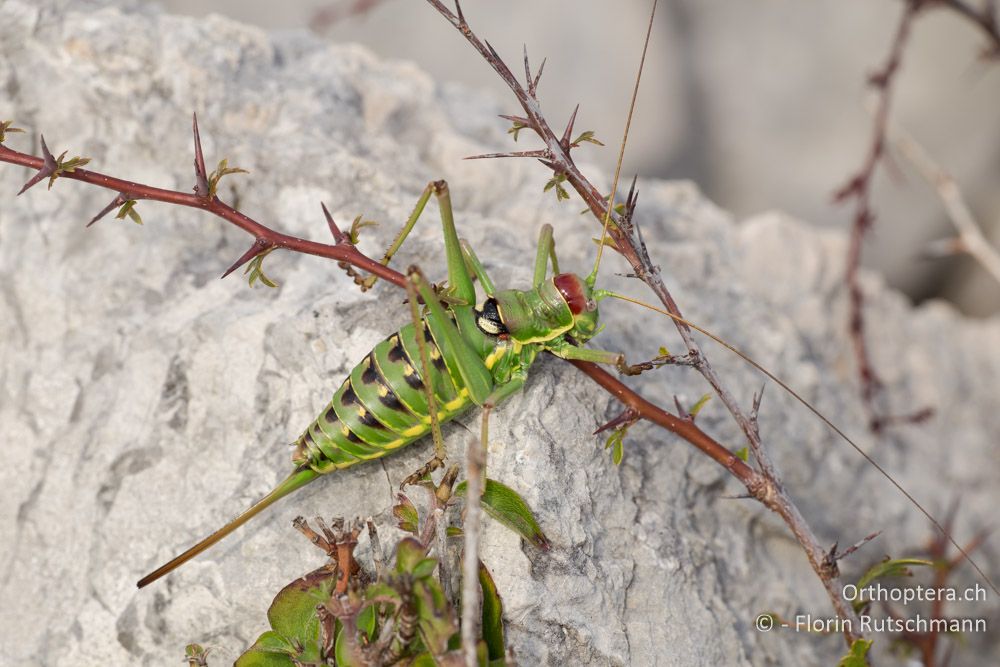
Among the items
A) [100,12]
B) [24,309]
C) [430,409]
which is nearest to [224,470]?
[430,409]

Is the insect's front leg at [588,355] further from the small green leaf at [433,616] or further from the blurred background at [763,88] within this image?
the blurred background at [763,88]

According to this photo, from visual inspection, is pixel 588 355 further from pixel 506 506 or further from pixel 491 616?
pixel 491 616

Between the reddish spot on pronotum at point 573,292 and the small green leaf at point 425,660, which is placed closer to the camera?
the small green leaf at point 425,660

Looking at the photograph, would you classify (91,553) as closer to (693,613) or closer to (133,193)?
(133,193)

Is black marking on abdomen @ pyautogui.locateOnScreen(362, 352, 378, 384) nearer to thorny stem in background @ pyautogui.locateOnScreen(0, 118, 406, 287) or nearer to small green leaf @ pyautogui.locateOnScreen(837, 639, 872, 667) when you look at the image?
thorny stem in background @ pyautogui.locateOnScreen(0, 118, 406, 287)

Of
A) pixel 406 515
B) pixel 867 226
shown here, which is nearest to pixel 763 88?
pixel 867 226

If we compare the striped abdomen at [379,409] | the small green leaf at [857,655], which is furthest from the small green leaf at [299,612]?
the small green leaf at [857,655]
